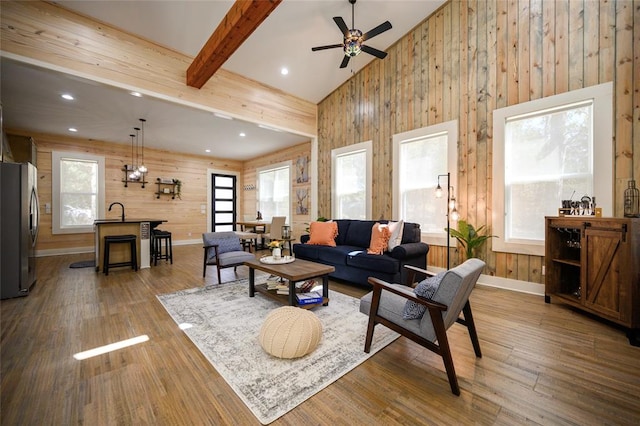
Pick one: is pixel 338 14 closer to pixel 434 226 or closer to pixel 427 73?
pixel 427 73

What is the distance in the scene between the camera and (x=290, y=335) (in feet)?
6.03

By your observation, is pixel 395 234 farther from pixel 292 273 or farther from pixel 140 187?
pixel 140 187

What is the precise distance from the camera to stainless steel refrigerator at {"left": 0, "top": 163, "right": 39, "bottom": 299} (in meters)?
3.12

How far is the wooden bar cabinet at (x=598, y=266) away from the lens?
219 cm

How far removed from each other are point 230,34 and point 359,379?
3648 millimetres

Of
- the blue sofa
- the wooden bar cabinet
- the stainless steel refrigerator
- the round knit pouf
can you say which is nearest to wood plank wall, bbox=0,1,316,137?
the stainless steel refrigerator

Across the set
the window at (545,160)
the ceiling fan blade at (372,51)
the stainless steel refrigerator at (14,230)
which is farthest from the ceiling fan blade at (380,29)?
the stainless steel refrigerator at (14,230)

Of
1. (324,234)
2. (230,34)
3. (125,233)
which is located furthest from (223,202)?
(230,34)

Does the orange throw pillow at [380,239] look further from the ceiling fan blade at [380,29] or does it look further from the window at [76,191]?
the window at [76,191]

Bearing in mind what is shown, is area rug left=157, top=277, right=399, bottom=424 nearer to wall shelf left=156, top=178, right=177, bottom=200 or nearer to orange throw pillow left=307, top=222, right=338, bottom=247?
orange throw pillow left=307, top=222, right=338, bottom=247

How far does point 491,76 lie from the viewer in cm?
366

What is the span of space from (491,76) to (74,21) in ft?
18.1

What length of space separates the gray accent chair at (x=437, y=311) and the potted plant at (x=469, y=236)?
205cm

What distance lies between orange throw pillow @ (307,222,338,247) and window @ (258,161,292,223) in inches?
121
